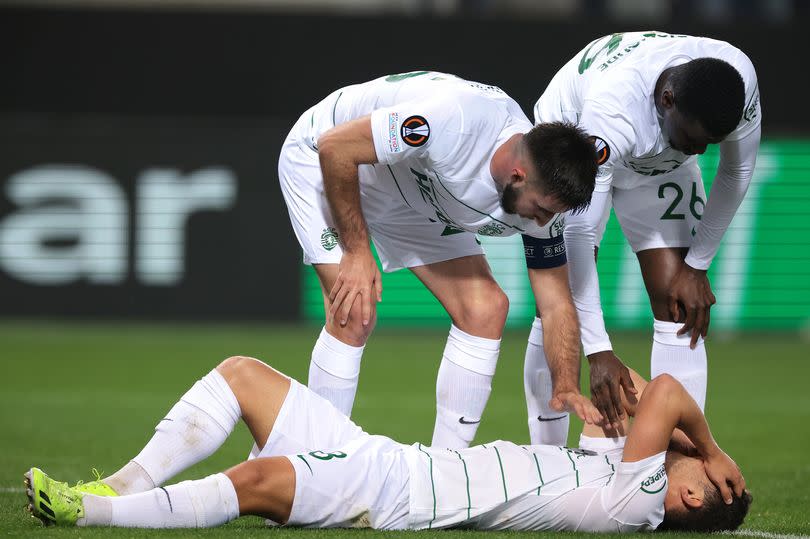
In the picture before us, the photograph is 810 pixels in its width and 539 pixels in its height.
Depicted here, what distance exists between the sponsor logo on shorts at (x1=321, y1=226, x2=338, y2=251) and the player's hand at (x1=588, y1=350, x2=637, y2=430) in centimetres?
109

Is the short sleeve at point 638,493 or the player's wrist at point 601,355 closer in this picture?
the short sleeve at point 638,493

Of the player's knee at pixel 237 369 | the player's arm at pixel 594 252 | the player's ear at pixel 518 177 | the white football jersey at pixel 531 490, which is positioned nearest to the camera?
the white football jersey at pixel 531 490

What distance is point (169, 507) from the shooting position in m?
3.79

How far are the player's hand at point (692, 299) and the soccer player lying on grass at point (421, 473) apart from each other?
1095 mm

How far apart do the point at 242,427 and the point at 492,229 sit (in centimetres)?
307

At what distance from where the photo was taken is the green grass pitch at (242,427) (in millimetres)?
5332

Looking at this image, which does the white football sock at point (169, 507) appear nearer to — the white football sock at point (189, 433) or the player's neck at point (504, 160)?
the white football sock at point (189, 433)

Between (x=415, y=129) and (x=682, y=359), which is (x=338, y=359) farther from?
(x=682, y=359)

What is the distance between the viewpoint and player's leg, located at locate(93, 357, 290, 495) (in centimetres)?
406

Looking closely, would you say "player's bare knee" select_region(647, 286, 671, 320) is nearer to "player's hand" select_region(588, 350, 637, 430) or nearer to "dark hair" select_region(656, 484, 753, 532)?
"player's hand" select_region(588, 350, 637, 430)

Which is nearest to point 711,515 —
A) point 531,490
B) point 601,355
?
point 531,490

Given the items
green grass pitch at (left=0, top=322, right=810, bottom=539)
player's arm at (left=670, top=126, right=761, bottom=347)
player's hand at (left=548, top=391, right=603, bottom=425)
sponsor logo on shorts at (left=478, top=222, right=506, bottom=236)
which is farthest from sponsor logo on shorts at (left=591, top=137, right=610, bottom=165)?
green grass pitch at (left=0, top=322, right=810, bottom=539)

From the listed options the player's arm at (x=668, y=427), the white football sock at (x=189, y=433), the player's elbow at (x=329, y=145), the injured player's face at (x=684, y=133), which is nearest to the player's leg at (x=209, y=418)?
the white football sock at (x=189, y=433)

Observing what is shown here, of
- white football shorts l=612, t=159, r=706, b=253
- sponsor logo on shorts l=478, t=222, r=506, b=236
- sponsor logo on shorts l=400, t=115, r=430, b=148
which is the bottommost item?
white football shorts l=612, t=159, r=706, b=253
